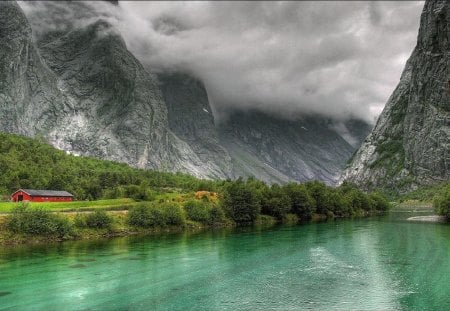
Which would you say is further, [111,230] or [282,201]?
[282,201]

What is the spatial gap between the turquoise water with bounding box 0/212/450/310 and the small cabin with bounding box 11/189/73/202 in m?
54.6

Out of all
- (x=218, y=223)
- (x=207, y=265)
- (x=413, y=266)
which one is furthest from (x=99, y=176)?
(x=413, y=266)

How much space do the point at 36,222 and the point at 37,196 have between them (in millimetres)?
51639

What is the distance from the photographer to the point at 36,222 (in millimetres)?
79125

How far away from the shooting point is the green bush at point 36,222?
255 feet

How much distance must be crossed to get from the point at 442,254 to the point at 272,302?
1423 inches

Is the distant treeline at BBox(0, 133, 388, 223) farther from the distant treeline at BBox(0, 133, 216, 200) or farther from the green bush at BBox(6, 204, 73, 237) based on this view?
the green bush at BBox(6, 204, 73, 237)

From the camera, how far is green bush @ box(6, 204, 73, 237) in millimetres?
77688

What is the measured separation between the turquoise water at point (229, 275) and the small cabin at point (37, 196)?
54551mm

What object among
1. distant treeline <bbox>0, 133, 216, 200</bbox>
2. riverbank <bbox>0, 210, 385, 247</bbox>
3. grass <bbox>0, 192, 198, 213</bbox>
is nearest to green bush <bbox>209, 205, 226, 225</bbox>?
riverbank <bbox>0, 210, 385, 247</bbox>

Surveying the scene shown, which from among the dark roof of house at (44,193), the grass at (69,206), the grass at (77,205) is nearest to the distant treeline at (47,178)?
the grass at (77,205)

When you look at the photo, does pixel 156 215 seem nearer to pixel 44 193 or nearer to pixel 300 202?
pixel 44 193

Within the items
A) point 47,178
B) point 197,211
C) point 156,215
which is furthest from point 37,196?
point 197,211

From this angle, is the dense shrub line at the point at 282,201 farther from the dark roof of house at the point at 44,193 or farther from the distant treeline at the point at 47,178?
the dark roof of house at the point at 44,193
